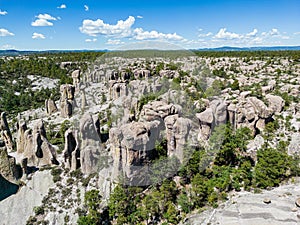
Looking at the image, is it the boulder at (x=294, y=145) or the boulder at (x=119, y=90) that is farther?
the boulder at (x=119, y=90)

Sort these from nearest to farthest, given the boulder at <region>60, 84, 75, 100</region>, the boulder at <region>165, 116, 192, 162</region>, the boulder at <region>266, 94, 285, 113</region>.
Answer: the boulder at <region>165, 116, 192, 162</region>, the boulder at <region>266, 94, 285, 113</region>, the boulder at <region>60, 84, 75, 100</region>

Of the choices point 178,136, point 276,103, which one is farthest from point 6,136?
point 276,103

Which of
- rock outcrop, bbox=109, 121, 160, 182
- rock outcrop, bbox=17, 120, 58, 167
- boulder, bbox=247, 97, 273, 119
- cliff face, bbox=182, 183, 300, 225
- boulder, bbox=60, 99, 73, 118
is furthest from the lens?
boulder, bbox=60, 99, 73, 118

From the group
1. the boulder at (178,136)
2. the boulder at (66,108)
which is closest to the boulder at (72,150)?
→ the boulder at (178,136)

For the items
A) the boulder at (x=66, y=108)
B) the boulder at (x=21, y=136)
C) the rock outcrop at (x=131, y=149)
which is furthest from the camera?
the boulder at (x=66, y=108)

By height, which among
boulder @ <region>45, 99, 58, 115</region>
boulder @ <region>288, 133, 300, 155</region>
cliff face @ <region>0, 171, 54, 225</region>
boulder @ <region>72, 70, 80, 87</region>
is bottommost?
cliff face @ <region>0, 171, 54, 225</region>

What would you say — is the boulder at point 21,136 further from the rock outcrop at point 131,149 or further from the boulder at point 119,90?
the boulder at point 119,90

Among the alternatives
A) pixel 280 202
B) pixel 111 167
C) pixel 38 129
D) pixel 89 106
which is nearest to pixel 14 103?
pixel 89 106

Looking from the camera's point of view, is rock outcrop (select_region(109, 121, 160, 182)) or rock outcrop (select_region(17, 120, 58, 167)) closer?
rock outcrop (select_region(109, 121, 160, 182))

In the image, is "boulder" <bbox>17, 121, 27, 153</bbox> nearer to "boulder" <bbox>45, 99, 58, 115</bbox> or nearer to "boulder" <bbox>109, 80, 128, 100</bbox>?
"boulder" <bbox>45, 99, 58, 115</bbox>

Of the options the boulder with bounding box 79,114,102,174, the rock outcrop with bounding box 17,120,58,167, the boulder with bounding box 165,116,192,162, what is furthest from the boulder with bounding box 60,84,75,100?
the boulder with bounding box 165,116,192,162

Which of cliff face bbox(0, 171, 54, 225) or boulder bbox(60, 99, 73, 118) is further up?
boulder bbox(60, 99, 73, 118)

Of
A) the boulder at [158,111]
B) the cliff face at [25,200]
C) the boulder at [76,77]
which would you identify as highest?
the boulder at [76,77]
